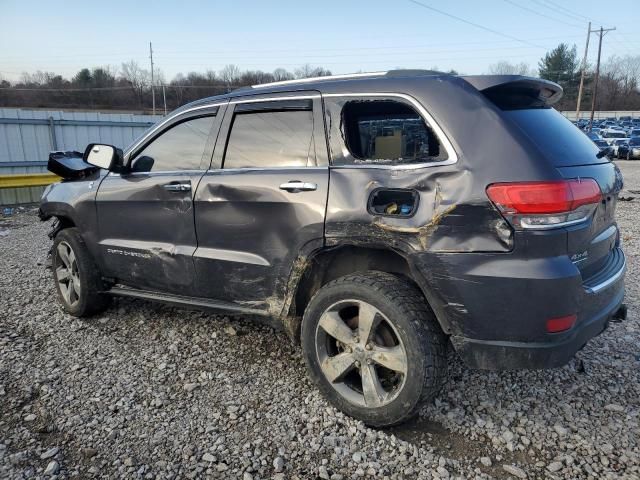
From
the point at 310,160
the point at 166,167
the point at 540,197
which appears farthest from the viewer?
the point at 166,167

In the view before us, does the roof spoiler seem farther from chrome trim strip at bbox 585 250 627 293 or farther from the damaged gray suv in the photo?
chrome trim strip at bbox 585 250 627 293

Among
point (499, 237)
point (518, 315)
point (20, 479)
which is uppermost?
point (499, 237)

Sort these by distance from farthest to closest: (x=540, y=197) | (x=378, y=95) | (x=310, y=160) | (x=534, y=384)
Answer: (x=534, y=384)
(x=310, y=160)
(x=378, y=95)
(x=540, y=197)

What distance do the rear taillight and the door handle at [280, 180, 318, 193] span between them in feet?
3.21

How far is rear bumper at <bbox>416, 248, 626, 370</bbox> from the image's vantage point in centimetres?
218

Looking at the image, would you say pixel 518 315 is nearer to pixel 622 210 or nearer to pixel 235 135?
pixel 235 135

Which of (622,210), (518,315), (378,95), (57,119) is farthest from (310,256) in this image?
(57,119)

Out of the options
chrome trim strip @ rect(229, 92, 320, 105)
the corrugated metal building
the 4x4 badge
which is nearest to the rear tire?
chrome trim strip @ rect(229, 92, 320, 105)

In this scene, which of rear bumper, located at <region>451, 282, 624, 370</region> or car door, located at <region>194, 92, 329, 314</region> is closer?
rear bumper, located at <region>451, 282, 624, 370</region>

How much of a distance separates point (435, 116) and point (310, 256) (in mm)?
1031

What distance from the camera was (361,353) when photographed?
8.69 feet

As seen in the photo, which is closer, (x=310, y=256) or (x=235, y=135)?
(x=310, y=256)

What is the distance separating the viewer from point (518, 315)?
223 cm

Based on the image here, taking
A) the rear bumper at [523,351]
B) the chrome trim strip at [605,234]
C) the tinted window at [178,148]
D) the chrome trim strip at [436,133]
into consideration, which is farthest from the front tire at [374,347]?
the tinted window at [178,148]
